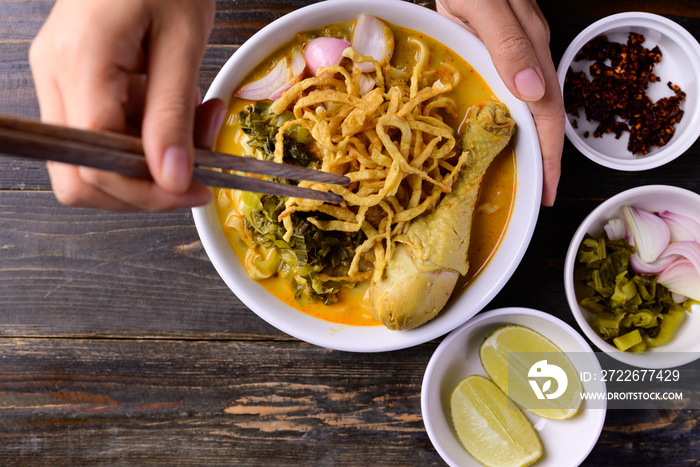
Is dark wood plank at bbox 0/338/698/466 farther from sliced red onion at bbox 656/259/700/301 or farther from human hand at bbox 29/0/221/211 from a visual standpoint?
human hand at bbox 29/0/221/211

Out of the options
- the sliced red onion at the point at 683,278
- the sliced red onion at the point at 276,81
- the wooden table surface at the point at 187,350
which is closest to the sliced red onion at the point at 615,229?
the wooden table surface at the point at 187,350

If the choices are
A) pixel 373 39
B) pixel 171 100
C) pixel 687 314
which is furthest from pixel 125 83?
pixel 687 314

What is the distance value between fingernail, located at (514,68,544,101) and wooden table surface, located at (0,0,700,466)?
0.61 metres

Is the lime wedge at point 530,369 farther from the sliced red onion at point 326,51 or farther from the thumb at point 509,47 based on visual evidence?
the sliced red onion at point 326,51

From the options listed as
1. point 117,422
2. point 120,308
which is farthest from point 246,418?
point 120,308

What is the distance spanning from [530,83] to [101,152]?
61.3 inches

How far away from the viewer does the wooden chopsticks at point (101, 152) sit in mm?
933

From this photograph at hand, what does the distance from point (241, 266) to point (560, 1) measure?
80.6 inches

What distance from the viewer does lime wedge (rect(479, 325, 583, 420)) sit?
2238 mm

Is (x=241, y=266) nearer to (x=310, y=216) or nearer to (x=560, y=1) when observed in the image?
(x=310, y=216)

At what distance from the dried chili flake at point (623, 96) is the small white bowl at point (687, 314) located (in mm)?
260

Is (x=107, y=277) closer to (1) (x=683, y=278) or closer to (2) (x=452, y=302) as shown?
(2) (x=452, y=302)

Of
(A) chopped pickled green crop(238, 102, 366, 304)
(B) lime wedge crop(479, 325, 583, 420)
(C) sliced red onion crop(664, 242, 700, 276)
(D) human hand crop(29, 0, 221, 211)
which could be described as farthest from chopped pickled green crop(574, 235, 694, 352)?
(D) human hand crop(29, 0, 221, 211)

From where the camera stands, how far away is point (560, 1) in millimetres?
2402
